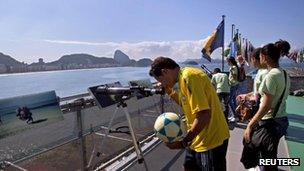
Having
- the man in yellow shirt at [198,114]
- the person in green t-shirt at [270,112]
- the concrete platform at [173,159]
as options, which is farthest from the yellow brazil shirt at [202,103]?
the concrete platform at [173,159]

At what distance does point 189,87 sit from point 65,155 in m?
2.32

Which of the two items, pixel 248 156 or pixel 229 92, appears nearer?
pixel 248 156

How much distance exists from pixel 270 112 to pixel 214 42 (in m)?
10.7

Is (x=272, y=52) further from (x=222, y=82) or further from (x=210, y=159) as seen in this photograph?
(x=222, y=82)

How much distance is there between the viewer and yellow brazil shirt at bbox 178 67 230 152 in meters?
2.63

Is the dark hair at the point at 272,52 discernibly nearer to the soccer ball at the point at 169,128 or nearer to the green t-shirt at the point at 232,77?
the soccer ball at the point at 169,128

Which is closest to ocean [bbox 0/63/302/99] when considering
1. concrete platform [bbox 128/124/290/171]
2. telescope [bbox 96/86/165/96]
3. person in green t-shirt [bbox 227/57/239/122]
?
telescope [bbox 96/86/165/96]

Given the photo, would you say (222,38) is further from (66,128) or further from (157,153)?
(66,128)

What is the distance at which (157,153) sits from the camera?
18.3ft

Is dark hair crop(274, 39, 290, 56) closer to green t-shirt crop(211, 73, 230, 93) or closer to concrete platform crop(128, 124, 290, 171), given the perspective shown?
concrete platform crop(128, 124, 290, 171)

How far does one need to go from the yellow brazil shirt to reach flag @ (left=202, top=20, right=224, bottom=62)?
417 inches

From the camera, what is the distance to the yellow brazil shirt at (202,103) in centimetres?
263

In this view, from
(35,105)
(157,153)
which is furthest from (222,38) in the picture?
(35,105)

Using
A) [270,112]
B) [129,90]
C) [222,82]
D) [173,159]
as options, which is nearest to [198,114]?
[270,112]
